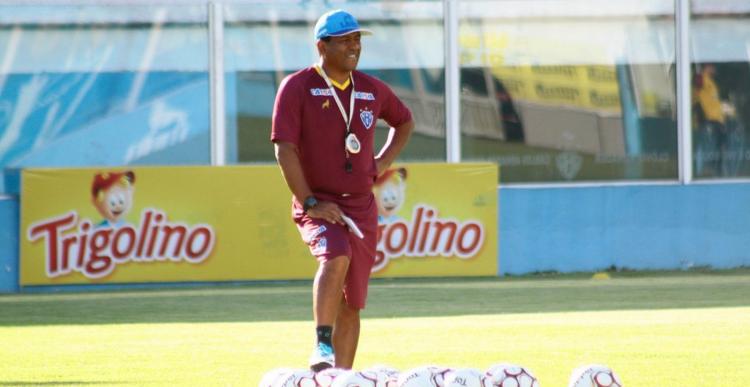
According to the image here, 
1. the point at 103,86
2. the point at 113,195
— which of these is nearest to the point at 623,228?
the point at 113,195

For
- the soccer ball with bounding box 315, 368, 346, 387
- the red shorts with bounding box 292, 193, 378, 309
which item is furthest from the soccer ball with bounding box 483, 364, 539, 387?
the red shorts with bounding box 292, 193, 378, 309

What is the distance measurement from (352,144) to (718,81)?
13.6 meters

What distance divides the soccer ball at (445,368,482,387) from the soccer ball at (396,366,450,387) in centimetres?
6

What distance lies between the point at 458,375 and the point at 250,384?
2.33m

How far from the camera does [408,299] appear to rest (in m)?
16.7

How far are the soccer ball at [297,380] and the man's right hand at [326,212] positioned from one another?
1.20m

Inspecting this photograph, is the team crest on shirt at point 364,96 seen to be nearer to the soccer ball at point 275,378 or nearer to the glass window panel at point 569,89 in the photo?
the soccer ball at point 275,378

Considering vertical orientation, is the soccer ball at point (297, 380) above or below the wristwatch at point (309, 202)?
below

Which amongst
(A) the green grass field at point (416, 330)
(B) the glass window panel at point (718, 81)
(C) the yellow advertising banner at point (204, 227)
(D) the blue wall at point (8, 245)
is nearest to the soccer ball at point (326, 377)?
(A) the green grass field at point (416, 330)

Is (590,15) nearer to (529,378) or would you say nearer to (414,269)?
(414,269)

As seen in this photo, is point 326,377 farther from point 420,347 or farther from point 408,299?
point 408,299

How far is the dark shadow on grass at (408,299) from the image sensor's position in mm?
15195

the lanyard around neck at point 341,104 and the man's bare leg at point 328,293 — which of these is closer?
the man's bare leg at point 328,293

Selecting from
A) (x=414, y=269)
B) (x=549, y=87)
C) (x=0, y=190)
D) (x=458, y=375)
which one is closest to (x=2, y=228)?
(x=0, y=190)
